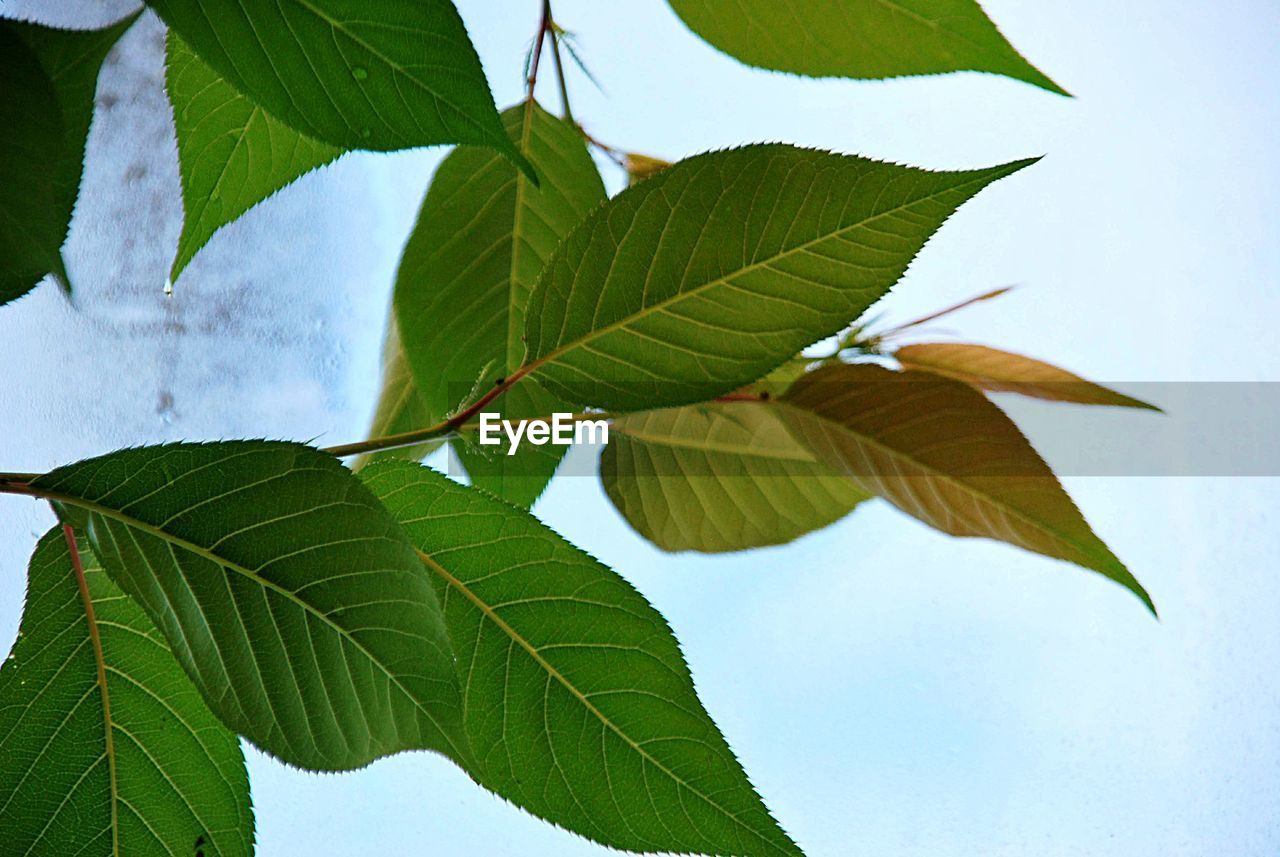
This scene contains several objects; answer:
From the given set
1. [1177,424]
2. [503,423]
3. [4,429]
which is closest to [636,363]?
[503,423]

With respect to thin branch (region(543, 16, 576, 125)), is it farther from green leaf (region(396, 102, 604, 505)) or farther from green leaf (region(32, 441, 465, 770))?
green leaf (region(32, 441, 465, 770))

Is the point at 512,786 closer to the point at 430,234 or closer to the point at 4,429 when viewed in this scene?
the point at 430,234

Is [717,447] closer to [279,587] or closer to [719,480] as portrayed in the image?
[719,480]

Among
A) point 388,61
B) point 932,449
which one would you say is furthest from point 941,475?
point 388,61

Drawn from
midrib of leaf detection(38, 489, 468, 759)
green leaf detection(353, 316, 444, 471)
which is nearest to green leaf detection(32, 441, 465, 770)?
midrib of leaf detection(38, 489, 468, 759)

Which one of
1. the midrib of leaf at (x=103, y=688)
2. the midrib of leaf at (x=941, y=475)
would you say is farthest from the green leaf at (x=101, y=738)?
the midrib of leaf at (x=941, y=475)

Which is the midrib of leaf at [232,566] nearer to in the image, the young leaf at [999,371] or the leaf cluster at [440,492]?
the leaf cluster at [440,492]
